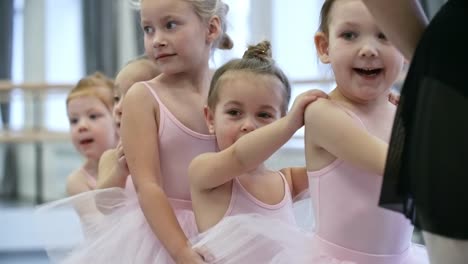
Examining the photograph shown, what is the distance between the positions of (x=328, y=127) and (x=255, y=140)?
18cm

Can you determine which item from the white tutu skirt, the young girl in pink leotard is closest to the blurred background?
the white tutu skirt

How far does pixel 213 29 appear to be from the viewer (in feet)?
7.09

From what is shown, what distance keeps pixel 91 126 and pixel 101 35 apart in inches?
242

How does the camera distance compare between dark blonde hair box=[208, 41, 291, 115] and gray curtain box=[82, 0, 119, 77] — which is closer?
dark blonde hair box=[208, 41, 291, 115]

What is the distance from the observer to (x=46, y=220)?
236 cm

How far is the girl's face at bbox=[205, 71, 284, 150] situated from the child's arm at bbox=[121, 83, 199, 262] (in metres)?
0.18

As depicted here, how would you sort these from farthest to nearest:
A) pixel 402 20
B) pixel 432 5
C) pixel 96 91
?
pixel 432 5 → pixel 96 91 → pixel 402 20

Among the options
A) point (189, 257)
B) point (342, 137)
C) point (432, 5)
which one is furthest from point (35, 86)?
point (342, 137)

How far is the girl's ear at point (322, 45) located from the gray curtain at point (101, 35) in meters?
7.16

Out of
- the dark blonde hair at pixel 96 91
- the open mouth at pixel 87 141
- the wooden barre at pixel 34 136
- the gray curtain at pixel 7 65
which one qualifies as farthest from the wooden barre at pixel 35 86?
the open mouth at pixel 87 141

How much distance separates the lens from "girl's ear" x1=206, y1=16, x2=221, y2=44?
2.14 meters

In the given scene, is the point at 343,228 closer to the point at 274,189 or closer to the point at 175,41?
the point at 274,189

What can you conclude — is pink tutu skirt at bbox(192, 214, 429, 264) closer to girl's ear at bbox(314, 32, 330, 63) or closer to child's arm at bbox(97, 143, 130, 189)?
girl's ear at bbox(314, 32, 330, 63)

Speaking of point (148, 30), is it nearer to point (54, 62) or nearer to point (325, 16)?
point (325, 16)
